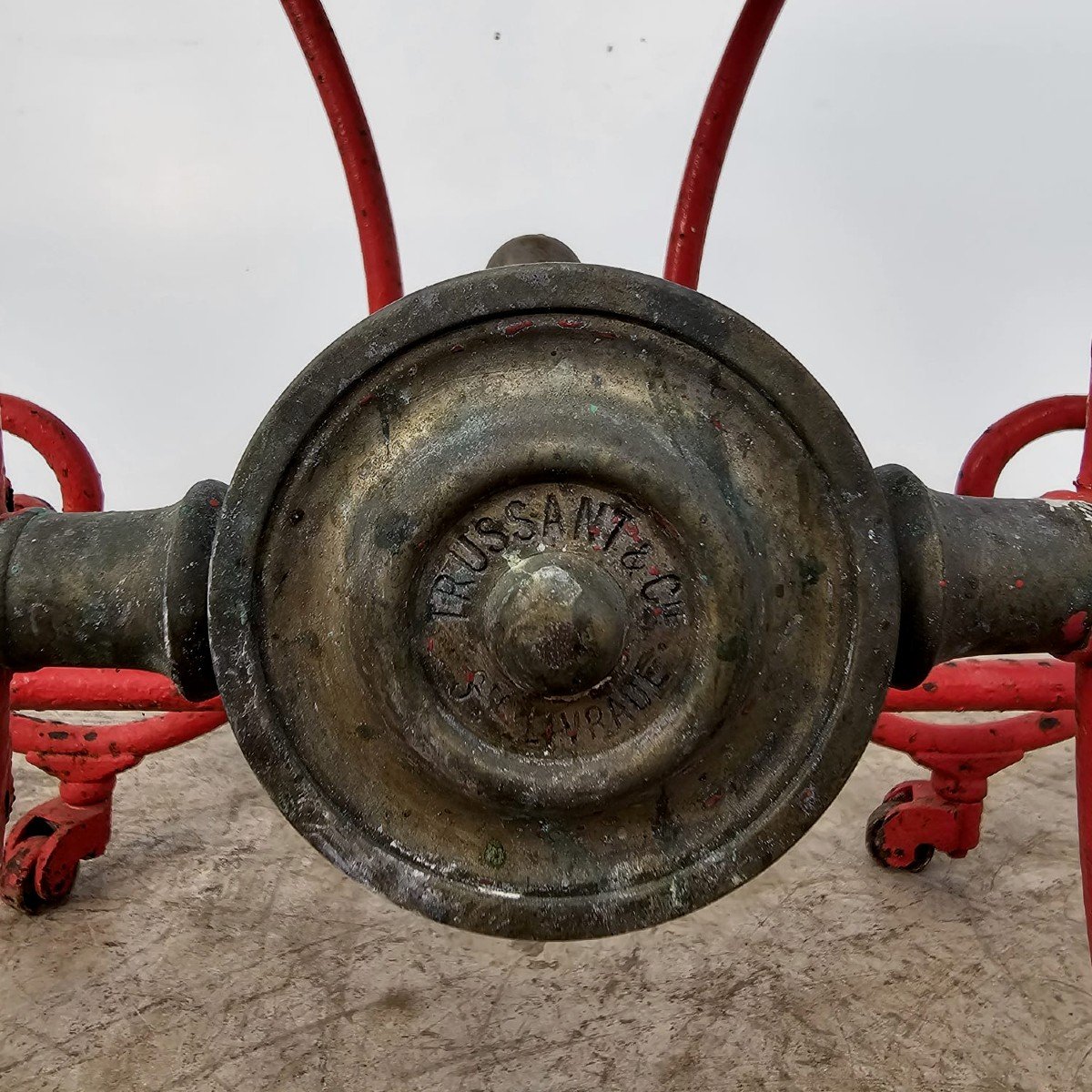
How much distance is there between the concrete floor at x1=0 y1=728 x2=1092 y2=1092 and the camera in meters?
0.92

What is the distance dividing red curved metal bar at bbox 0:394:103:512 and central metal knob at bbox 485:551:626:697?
0.82m

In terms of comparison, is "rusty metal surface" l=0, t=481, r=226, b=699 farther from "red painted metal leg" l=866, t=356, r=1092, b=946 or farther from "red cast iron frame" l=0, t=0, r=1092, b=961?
"red painted metal leg" l=866, t=356, r=1092, b=946

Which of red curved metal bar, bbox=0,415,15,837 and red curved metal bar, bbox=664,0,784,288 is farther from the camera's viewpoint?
red curved metal bar, bbox=664,0,784,288

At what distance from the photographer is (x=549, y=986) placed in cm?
105

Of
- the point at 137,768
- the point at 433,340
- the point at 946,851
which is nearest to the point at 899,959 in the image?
the point at 946,851

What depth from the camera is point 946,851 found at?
128 cm

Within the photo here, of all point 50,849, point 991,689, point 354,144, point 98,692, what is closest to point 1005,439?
point 991,689

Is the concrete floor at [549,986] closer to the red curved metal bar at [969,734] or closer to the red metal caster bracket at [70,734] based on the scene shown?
the red metal caster bracket at [70,734]

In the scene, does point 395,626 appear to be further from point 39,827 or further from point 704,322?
point 39,827

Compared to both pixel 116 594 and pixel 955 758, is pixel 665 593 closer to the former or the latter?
pixel 116 594

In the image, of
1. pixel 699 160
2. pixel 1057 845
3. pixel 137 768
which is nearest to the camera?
pixel 699 160

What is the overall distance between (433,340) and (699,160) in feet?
2.51

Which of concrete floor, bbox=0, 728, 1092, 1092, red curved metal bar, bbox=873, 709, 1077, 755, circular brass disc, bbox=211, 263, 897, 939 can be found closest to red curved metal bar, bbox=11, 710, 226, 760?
concrete floor, bbox=0, 728, 1092, 1092

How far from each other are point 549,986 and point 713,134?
1.09 metres
